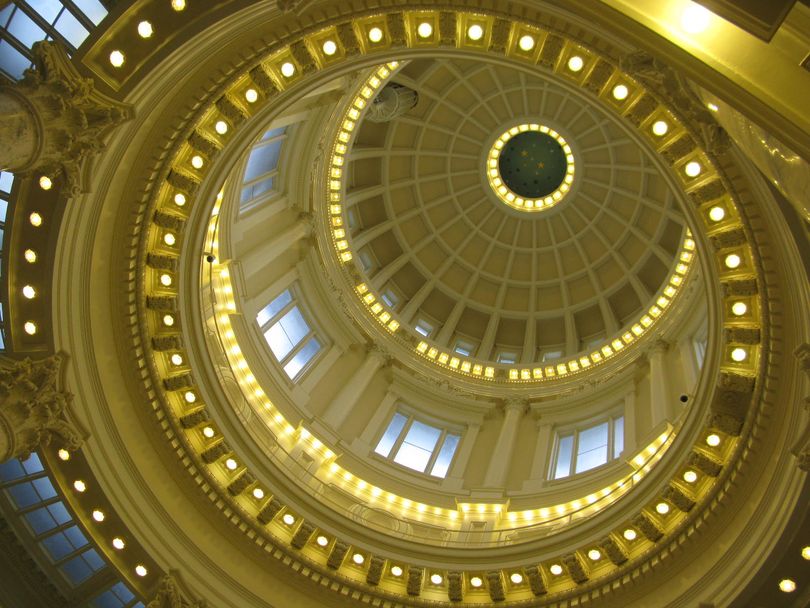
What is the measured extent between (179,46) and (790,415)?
1492 cm

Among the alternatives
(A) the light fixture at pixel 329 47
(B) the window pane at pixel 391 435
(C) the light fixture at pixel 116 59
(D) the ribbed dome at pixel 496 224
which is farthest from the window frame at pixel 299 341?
(C) the light fixture at pixel 116 59

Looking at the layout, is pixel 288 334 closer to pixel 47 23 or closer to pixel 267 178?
pixel 267 178

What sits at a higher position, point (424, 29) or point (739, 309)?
point (424, 29)

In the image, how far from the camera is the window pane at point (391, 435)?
26.8 meters

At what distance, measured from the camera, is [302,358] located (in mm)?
27719

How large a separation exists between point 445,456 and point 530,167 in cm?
1926

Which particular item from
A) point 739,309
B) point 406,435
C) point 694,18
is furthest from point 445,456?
point 694,18

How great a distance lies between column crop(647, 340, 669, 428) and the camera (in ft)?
75.5

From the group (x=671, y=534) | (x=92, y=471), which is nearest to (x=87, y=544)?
(x=92, y=471)

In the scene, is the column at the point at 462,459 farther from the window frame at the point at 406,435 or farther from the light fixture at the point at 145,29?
the light fixture at the point at 145,29

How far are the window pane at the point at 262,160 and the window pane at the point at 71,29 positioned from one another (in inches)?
439

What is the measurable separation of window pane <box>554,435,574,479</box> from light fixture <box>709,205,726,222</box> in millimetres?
12641

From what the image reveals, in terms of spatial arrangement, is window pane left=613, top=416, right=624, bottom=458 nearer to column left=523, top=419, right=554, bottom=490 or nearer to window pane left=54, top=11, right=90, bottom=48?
column left=523, top=419, right=554, bottom=490

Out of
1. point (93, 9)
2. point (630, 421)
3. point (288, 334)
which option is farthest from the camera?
point (288, 334)
